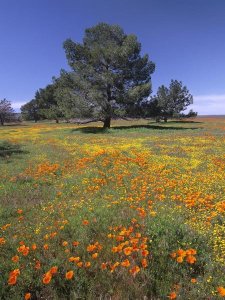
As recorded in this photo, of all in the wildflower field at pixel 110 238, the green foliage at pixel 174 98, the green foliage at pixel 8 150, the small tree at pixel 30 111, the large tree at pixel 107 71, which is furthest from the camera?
the small tree at pixel 30 111

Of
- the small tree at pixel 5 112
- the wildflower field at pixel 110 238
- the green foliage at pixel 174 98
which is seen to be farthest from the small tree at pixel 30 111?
the wildflower field at pixel 110 238

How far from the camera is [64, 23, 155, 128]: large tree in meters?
40.4

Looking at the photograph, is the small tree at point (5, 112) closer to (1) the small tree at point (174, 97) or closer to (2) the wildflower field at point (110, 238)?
(1) the small tree at point (174, 97)

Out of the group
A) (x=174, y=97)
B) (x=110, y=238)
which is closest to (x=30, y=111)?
(x=174, y=97)

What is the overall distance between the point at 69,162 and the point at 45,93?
77492 millimetres

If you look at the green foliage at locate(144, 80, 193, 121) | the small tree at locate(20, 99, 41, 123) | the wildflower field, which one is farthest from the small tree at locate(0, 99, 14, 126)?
the wildflower field

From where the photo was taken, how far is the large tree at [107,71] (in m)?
40.4

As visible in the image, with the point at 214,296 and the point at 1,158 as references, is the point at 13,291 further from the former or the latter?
the point at 1,158

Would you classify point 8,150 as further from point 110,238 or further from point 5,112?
point 5,112

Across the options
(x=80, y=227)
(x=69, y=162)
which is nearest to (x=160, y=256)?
(x=80, y=227)

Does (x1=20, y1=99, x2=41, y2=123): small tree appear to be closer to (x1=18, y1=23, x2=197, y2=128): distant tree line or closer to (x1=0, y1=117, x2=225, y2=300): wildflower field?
(x1=18, y1=23, x2=197, y2=128): distant tree line

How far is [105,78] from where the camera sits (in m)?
40.5

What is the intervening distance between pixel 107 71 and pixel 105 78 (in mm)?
1610

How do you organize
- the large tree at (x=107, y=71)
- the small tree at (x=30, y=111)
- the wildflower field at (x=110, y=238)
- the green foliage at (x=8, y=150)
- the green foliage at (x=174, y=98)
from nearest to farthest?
the wildflower field at (x=110, y=238), the green foliage at (x=8, y=150), the large tree at (x=107, y=71), the green foliage at (x=174, y=98), the small tree at (x=30, y=111)
